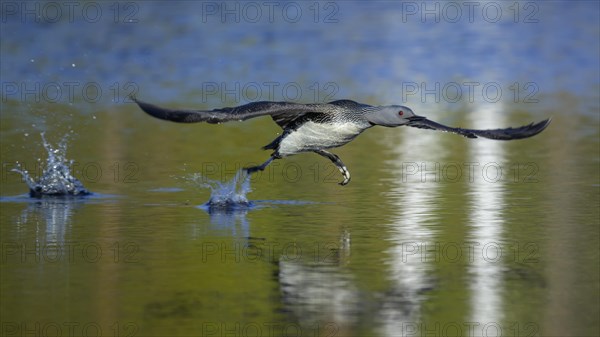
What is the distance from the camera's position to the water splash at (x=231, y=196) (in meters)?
17.7

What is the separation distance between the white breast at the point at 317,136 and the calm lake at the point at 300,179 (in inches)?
33.6

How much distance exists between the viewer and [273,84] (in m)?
30.6

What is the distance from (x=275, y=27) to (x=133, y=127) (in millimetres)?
12096

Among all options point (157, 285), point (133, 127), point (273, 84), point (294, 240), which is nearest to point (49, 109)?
point (133, 127)

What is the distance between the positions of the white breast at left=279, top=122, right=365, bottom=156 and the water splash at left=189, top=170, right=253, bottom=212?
1.45 meters

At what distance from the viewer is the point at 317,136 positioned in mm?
16344

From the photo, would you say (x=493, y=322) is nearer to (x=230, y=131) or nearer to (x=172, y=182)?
(x=172, y=182)
